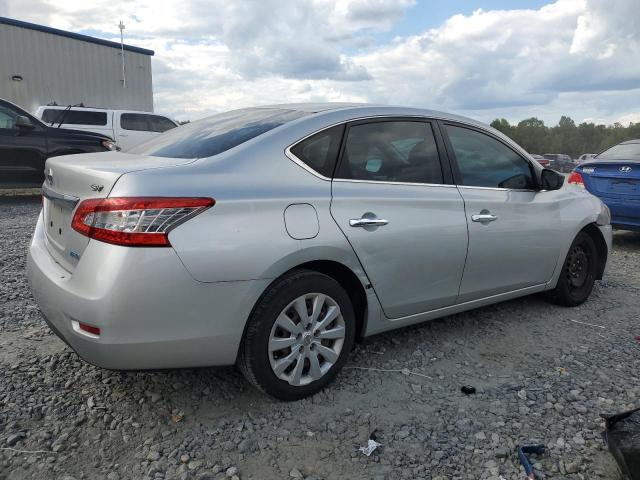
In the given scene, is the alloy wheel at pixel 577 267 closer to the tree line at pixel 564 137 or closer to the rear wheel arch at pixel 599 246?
the rear wheel arch at pixel 599 246

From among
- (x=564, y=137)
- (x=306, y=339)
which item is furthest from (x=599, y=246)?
(x=564, y=137)

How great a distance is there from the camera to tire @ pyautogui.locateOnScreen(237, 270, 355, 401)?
8.66 ft

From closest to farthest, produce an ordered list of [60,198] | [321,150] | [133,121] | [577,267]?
1. [60,198]
2. [321,150]
3. [577,267]
4. [133,121]

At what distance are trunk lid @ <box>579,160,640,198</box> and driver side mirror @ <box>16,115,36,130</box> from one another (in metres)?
8.72

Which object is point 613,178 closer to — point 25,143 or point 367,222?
point 367,222

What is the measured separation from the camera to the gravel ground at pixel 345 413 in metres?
2.37

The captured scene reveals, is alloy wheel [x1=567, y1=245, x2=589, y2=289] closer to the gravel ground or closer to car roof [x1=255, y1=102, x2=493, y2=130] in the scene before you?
the gravel ground

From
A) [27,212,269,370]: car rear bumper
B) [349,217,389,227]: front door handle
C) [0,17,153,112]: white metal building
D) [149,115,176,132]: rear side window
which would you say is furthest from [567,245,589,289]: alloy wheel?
[0,17,153,112]: white metal building

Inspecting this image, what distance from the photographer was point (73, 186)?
2.62 metres

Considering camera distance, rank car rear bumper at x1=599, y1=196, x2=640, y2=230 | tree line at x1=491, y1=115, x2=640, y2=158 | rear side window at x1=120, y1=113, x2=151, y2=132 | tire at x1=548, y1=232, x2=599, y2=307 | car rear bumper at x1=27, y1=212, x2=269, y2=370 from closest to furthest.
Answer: car rear bumper at x1=27, y1=212, x2=269, y2=370, tire at x1=548, y1=232, x2=599, y2=307, car rear bumper at x1=599, y1=196, x2=640, y2=230, rear side window at x1=120, y1=113, x2=151, y2=132, tree line at x1=491, y1=115, x2=640, y2=158

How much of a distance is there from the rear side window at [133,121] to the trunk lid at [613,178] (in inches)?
438

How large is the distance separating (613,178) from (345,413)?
5.90m

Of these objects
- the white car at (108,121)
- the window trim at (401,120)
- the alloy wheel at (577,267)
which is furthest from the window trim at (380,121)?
the white car at (108,121)

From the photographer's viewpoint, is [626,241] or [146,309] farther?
[626,241]
